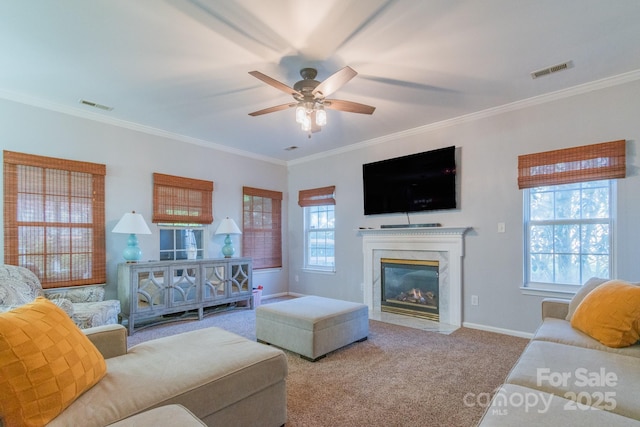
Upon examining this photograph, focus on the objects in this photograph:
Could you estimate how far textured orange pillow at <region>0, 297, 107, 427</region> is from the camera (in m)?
1.13

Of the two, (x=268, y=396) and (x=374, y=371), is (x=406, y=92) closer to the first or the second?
(x=374, y=371)

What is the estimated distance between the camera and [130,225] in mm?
3715

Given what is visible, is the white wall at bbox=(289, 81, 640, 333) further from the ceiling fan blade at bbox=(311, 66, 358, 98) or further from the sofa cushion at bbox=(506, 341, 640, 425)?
the ceiling fan blade at bbox=(311, 66, 358, 98)

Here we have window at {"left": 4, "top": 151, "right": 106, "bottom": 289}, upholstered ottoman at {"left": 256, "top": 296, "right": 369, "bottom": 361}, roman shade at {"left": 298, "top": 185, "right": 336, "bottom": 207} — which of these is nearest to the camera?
upholstered ottoman at {"left": 256, "top": 296, "right": 369, "bottom": 361}

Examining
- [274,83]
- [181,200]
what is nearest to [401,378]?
[274,83]

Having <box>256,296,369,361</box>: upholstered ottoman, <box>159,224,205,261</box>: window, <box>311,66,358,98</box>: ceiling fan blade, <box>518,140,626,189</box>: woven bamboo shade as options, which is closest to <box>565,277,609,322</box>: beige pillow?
<box>518,140,626,189</box>: woven bamboo shade

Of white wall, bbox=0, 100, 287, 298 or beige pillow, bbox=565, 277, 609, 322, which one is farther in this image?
white wall, bbox=0, 100, 287, 298

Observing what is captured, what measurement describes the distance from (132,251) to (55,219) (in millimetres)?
846

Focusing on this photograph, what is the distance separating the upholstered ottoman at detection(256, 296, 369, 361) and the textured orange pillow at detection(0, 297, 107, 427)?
1654mm

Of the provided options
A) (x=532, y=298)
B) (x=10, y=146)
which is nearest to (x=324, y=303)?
(x=532, y=298)

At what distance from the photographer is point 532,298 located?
3432mm

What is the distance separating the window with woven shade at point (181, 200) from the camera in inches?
171

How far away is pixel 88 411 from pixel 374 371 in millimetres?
1979

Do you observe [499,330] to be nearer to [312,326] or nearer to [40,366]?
[312,326]
